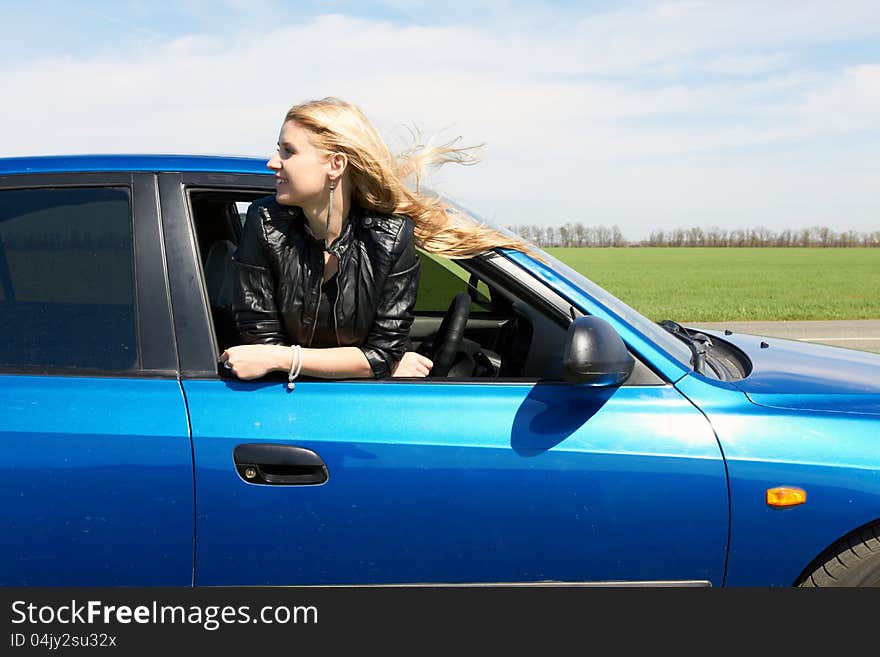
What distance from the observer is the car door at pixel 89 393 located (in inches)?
85.0

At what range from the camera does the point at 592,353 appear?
2.19 m

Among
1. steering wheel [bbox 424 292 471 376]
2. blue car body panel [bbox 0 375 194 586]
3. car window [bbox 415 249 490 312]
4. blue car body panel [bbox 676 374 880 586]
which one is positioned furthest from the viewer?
car window [bbox 415 249 490 312]

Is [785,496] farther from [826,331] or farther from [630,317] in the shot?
[826,331]

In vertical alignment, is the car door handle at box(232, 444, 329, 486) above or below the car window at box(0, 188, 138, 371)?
below

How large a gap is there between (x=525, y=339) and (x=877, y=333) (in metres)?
13.1

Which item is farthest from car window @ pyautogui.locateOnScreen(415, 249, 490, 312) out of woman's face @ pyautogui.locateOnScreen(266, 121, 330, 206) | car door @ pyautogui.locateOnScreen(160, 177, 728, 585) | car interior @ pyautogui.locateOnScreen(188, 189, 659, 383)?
car door @ pyautogui.locateOnScreen(160, 177, 728, 585)

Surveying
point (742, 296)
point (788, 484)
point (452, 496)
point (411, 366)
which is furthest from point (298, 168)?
point (742, 296)

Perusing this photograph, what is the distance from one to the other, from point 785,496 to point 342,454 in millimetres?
1112

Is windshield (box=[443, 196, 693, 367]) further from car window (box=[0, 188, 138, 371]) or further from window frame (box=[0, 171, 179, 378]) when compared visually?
car window (box=[0, 188, 138, 371])

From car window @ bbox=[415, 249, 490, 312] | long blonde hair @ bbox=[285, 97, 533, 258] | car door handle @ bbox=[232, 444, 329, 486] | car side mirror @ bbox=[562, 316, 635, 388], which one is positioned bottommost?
car door handle @ bbox=[232, 444, 329, 486]

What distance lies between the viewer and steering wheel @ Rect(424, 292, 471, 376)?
2809mm

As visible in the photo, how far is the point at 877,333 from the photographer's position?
14289mm

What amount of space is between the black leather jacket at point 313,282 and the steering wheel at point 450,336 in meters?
0.29

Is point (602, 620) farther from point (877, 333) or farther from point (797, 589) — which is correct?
point (877, 333)
